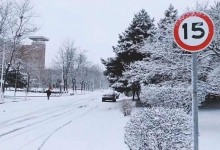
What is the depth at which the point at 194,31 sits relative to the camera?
3.67 meters

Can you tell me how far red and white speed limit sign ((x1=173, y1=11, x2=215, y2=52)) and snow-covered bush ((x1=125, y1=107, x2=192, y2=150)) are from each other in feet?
5.95

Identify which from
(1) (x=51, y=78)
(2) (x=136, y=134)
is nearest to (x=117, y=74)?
(2) (x=136, y=134)

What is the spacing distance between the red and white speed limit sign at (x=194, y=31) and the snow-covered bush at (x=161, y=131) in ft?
5.95

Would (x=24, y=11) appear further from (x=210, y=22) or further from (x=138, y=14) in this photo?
(x=210, y=22)

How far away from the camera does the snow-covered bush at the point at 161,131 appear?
15.8 ft

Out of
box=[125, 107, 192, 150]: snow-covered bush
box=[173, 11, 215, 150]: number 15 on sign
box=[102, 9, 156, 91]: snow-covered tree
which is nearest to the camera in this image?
box=[173, 11, 215, 150]: number 15 on sign

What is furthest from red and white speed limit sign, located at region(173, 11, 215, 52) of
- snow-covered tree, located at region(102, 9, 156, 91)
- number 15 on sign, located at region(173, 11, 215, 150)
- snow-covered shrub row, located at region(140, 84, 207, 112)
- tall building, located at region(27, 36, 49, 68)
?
tall building, located at region(27, 36, 49, 68)

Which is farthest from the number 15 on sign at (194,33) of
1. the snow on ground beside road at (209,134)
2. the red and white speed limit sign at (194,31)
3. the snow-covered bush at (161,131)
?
the snow on ground beside road at (209,134)

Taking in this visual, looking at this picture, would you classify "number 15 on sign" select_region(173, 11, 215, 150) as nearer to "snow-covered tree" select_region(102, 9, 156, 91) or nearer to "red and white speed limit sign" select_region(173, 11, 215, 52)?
"red and white speed limit sign" select_region(173, 11, 215, 52)

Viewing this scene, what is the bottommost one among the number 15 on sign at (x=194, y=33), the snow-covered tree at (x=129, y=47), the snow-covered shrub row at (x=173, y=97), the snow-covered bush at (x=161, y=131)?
the snow-covered bush at (x=161, y=131)

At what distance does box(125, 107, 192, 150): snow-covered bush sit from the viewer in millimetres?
4828

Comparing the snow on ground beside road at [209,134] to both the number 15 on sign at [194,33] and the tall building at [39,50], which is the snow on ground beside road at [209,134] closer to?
the number 15 on sign at [194,33]

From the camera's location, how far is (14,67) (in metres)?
39.1

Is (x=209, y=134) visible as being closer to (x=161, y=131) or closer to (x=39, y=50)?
(x=161, y=131)
